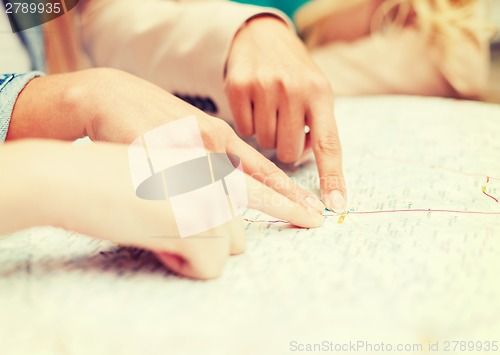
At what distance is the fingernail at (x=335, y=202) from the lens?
522mm

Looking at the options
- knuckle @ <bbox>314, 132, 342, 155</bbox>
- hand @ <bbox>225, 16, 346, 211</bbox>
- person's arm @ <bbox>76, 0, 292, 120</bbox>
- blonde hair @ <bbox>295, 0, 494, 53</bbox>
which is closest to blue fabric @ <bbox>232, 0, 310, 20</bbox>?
blonde hair @ <bbox>295, 0, 494, 53</bbox>

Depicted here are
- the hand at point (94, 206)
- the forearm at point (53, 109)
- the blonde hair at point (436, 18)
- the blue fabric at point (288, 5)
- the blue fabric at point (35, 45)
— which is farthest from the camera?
the blue fabric at point (288, 5)


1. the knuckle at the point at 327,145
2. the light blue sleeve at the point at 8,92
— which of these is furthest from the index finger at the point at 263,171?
the light blue sleeve at the point at 8,92

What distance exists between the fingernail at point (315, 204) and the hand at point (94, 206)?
0.14 m

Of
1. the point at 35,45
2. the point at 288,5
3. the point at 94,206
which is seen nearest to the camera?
the point at 94,206

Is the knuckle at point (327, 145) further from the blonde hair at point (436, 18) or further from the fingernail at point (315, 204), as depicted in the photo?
the blonde hair at point (436, 18)

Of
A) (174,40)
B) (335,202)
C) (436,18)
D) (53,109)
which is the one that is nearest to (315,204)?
(335,202)

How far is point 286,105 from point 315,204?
15 cm

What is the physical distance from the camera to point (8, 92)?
1.73 feet

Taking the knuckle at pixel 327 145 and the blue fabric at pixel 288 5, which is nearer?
the knuckle at pixel 327 145

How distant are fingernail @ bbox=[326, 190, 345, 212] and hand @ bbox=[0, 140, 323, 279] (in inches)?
6.6

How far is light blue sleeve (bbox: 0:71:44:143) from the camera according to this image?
20.3 inches

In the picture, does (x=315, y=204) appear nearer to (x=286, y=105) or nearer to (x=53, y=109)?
(x=286, y=105)

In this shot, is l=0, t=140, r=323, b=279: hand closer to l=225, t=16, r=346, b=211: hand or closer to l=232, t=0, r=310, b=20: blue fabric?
l=225, t=16, r=346, b=211: hand
